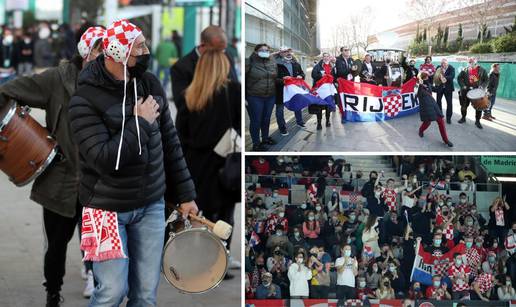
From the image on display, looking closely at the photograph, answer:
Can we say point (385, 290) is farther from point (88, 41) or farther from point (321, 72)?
point (88, 41)

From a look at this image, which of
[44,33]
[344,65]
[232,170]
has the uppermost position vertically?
[44,33]

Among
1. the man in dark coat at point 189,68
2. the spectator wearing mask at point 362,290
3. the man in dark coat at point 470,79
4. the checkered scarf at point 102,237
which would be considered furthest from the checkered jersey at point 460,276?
the man in dark coat at point 189,68

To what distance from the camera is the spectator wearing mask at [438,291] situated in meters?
4.84

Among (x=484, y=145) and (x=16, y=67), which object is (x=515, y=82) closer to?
(x=484, y=145)

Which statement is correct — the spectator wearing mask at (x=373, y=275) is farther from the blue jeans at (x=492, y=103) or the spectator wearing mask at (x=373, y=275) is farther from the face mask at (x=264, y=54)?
the face mask at (x=264, y=54)

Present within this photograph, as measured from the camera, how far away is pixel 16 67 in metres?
26.6

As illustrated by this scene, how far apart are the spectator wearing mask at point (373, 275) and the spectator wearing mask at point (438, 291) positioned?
0.26m

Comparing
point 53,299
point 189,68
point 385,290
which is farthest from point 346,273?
point 189,68

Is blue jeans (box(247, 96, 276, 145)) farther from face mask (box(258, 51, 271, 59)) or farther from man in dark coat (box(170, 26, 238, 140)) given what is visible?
man in dark coat (box(170, 26, 238, 140))

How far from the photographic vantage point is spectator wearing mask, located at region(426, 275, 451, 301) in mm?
4840

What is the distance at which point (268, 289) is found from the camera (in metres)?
4.84

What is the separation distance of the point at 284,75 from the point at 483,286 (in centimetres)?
149

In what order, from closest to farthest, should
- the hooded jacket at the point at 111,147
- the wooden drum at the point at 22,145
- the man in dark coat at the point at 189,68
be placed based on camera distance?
the hooded jacket at the point at 111,147, the wooden drum at the point at 22,145, the man in dark coat at the point at 189,68

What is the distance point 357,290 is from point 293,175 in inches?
26.7
